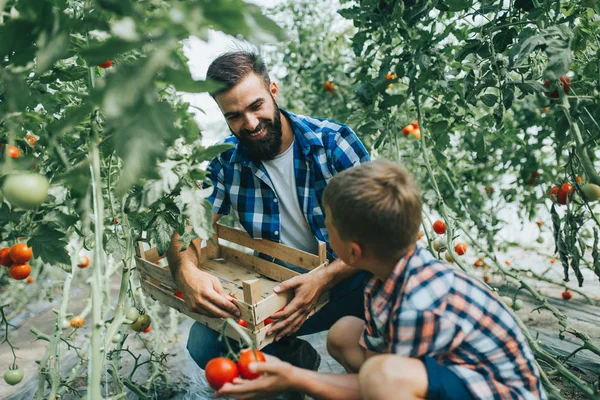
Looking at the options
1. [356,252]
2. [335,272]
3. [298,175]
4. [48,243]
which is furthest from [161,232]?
[298,175]

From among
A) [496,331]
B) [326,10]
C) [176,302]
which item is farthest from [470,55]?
[326,10]

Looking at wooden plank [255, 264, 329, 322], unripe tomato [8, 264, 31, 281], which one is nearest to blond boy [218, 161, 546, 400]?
wooden plank [255, 264, 329, 322]

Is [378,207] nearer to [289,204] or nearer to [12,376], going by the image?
[289,204]

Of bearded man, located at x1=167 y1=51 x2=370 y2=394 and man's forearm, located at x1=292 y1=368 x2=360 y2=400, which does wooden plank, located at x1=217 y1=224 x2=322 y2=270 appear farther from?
man's forearm, located at x1=292 y1=368 x2=360 y2=400

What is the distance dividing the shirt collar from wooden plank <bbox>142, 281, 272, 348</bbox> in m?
0.61

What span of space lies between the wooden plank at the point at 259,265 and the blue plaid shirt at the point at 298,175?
0.35 feet

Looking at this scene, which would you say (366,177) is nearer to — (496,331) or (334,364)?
(496,331)

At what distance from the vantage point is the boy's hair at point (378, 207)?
3.57 ft

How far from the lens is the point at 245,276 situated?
6.08 ft

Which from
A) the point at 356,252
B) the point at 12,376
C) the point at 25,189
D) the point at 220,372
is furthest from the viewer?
the point at 12,376

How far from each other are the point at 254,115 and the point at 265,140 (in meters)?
0.11

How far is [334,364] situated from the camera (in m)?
2.05

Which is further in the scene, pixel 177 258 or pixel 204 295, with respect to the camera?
pixel 177 258

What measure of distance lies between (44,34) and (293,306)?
3.40 feet
